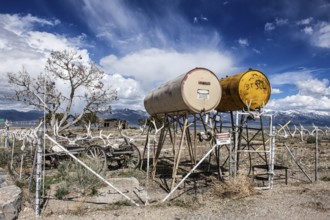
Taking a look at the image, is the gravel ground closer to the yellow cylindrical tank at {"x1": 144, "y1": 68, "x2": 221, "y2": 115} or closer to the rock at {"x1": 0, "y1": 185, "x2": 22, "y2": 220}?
the rock at {"x1": 0, "y1": 185, "x2": 22, "y2": 220}

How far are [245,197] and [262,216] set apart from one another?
171 centimetres

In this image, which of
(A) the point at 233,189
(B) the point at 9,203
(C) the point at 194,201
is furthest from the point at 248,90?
(B) the point at 9,203

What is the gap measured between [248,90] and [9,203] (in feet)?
26.8

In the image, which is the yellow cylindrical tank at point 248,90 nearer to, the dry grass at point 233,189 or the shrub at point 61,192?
the dry grass at point 233,189

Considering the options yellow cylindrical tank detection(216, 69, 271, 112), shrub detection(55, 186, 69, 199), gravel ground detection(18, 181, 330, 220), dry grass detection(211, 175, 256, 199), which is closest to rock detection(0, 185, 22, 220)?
gravel ground detection(18, 181, 330, 220)

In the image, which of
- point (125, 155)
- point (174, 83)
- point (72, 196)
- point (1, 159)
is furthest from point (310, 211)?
point (1, 159)

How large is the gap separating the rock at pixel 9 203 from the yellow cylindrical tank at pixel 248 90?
761 cm

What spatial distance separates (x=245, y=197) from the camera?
9.27m

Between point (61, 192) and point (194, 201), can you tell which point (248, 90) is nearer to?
point (194, 201)

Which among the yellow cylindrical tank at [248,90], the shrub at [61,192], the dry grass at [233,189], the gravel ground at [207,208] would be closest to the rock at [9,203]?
the gravel ground at [207,208]

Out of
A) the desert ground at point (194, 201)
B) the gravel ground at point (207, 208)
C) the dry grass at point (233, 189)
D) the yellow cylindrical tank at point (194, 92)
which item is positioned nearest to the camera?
the gravel ground at point (207, 208)

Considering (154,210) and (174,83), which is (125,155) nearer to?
(174,83)

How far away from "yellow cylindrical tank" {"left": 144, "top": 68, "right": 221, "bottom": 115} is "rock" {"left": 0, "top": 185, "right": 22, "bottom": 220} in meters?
5.27

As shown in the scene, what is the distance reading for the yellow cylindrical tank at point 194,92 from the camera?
33.2 feet
